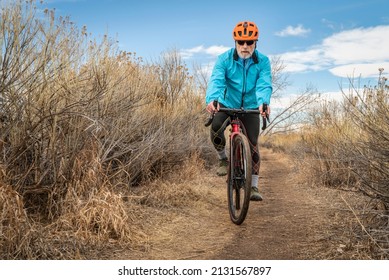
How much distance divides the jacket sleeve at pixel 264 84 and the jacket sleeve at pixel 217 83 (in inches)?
17.8

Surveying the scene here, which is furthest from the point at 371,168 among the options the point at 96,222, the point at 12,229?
the point at 12,229

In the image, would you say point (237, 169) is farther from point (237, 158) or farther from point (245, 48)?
point (245, 48)

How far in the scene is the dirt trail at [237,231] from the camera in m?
4.12

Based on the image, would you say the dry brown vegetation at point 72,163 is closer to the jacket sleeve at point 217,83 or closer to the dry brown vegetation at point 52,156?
the dry brown vegetation at point 52,156

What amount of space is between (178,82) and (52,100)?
6645 millimetres

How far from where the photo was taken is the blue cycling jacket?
545 cm

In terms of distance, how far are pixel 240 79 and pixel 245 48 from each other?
0.41 m

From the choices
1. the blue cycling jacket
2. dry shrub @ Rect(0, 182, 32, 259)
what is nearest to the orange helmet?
the blue cycling jacket

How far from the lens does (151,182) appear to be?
719cm

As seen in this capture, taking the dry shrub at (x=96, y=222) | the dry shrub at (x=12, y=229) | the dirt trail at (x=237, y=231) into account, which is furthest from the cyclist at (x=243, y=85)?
the dry shrub at (x=12, y=229)

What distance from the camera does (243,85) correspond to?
5566 millimetres

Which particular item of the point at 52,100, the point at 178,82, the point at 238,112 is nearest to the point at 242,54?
the point at 238,112

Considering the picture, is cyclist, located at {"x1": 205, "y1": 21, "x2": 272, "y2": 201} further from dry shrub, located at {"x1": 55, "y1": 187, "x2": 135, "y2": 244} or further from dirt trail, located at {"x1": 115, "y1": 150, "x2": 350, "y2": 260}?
dry shrub, located at {"x1": 55, "y1": 187, "x2": 135, "y2": 244}

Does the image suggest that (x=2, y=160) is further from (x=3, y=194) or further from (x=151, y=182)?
(x=151, y=182)
